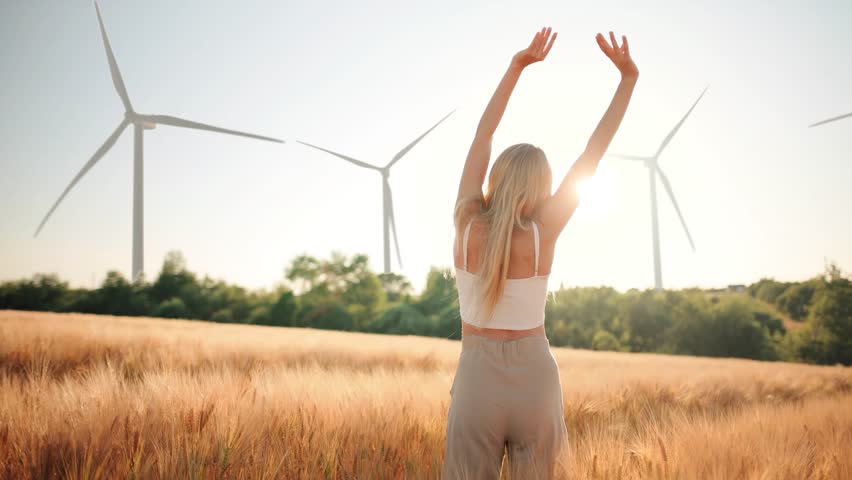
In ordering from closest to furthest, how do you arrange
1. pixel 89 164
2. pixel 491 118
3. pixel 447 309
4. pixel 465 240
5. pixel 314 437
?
1. pixel 465 240
2. pixel 491 118
3. pixel 314 437
4. pixel 89 164
5. pixel 447 309

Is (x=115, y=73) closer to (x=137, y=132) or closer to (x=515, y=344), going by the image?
(x=137, y=132)

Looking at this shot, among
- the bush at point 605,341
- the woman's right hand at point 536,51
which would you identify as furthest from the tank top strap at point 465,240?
the bush at point 605,341

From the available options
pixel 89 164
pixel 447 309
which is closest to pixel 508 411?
pixel 89 164

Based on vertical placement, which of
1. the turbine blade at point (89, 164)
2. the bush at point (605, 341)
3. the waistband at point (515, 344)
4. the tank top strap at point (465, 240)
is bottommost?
the bush at point (605, 341)

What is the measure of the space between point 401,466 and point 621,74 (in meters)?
2.83

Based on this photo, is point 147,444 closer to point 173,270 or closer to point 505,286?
point 505,286

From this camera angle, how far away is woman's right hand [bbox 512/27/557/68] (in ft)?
11.4

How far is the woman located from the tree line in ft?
172

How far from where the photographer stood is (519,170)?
2824 mm

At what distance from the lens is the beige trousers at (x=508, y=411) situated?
9.12 feet

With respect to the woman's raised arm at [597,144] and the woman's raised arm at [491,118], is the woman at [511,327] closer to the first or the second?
the woman's raised arm at [597,144]

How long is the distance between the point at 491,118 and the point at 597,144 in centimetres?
62

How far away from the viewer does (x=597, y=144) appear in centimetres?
302

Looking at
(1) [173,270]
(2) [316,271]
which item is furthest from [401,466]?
(2) [316,271]
